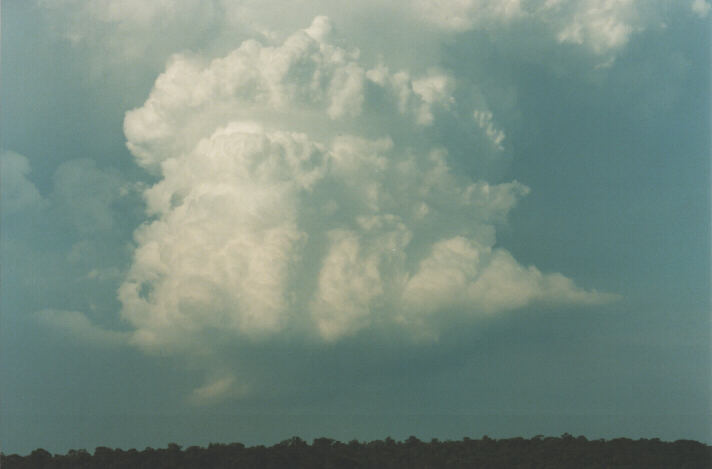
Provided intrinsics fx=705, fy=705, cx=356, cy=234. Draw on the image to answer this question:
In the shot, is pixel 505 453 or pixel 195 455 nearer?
pixel 195 455

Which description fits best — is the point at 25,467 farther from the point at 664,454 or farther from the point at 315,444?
the point at 664,454

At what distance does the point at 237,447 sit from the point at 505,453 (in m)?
23.2

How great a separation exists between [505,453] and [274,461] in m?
20.2

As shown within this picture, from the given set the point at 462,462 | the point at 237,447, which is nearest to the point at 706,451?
the point at 462,462

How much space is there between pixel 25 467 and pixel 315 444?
23.7 meters

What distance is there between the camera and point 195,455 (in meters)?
57.9

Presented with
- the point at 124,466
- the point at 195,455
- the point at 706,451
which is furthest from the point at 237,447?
the point at 706,451

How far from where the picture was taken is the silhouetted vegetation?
188 feet

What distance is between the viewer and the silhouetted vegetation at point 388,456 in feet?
188

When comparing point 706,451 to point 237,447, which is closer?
point 237,447

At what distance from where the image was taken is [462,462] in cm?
5909

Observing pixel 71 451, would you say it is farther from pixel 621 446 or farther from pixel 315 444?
pixel 621 446

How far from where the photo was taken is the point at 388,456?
61062 mm

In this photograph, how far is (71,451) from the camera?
58469 millimetres
